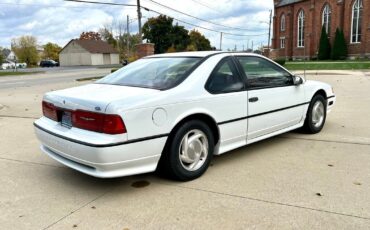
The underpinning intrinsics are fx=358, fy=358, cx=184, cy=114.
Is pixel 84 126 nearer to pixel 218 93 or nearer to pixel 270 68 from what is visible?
pixel 218 93

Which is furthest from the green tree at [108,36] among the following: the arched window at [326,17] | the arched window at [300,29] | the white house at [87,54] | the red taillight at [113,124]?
the red taillight at [113,124]

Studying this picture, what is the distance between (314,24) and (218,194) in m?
46.1

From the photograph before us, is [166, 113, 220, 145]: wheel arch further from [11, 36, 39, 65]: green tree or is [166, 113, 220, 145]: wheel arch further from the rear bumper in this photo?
[11, 36, 39, 65]: green tree

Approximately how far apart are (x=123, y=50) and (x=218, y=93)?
8213 centimetres

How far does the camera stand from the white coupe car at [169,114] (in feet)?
11.8

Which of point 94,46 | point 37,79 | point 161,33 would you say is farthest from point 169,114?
point 94,46

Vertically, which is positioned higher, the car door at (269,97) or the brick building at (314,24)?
the brick building at (314,24)

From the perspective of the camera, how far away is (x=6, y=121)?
27.2 ft

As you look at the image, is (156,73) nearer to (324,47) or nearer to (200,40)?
(324,47)

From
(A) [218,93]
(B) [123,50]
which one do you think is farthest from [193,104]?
(B) [123,50]

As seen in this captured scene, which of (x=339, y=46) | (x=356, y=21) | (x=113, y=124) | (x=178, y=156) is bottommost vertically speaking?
(x=178, y=156)

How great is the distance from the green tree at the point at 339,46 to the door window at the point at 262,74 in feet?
125

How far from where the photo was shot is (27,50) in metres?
82.4

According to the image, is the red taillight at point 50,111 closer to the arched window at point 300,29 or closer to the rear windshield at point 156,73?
the rear windshield at point 156,73
